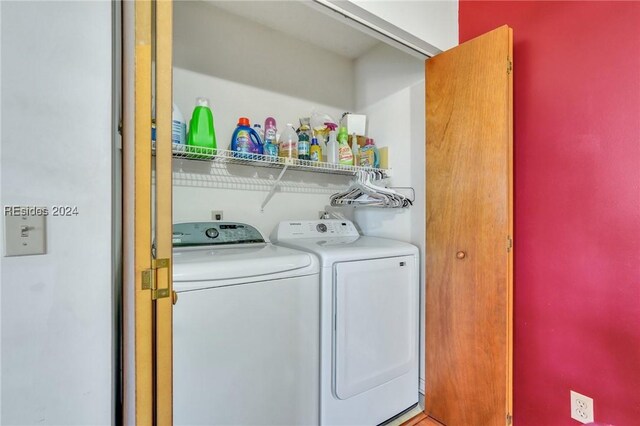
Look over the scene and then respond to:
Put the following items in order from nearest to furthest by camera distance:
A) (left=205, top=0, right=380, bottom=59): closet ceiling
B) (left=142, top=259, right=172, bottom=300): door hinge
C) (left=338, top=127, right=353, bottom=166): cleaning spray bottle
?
(left=142, top=259, right=172, bottom=300): door hinge → (left=205, top=0, right=380, bottom=59): closet ceiling → (left=338, top=127, right=353, bottom=166): cleaning spray bottle

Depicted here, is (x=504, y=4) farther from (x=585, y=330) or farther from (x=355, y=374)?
(x=355, y=374)

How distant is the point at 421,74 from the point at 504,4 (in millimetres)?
540

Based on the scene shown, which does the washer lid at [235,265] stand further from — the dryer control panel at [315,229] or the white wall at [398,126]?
the white wall at [398,126]

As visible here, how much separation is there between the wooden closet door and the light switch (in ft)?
5.74

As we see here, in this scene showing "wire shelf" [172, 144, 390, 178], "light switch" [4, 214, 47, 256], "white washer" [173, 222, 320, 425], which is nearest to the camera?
"light switch" [4, 214, 47, 256]

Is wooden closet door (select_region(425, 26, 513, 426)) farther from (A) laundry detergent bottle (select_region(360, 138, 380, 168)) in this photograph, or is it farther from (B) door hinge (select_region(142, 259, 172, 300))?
(B) door hinge (select_region(142, 259, 172, 300))

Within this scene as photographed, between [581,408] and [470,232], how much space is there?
918 mm

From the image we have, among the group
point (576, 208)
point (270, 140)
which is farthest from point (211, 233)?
point (576, 208)

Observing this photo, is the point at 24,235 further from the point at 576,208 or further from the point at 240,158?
the point at 576,208

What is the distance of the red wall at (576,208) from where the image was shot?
122 cm

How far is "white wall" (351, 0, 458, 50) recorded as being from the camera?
4.65 ft

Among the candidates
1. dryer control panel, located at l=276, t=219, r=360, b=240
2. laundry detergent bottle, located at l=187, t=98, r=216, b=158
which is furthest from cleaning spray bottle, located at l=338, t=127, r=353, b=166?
laundry detergent bottle, located at l=187, t=98, r=216, b=158

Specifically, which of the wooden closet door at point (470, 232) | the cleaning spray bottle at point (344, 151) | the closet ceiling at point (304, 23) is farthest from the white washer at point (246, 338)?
the closet ceiling at point (304, 23)

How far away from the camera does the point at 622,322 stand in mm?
1238
